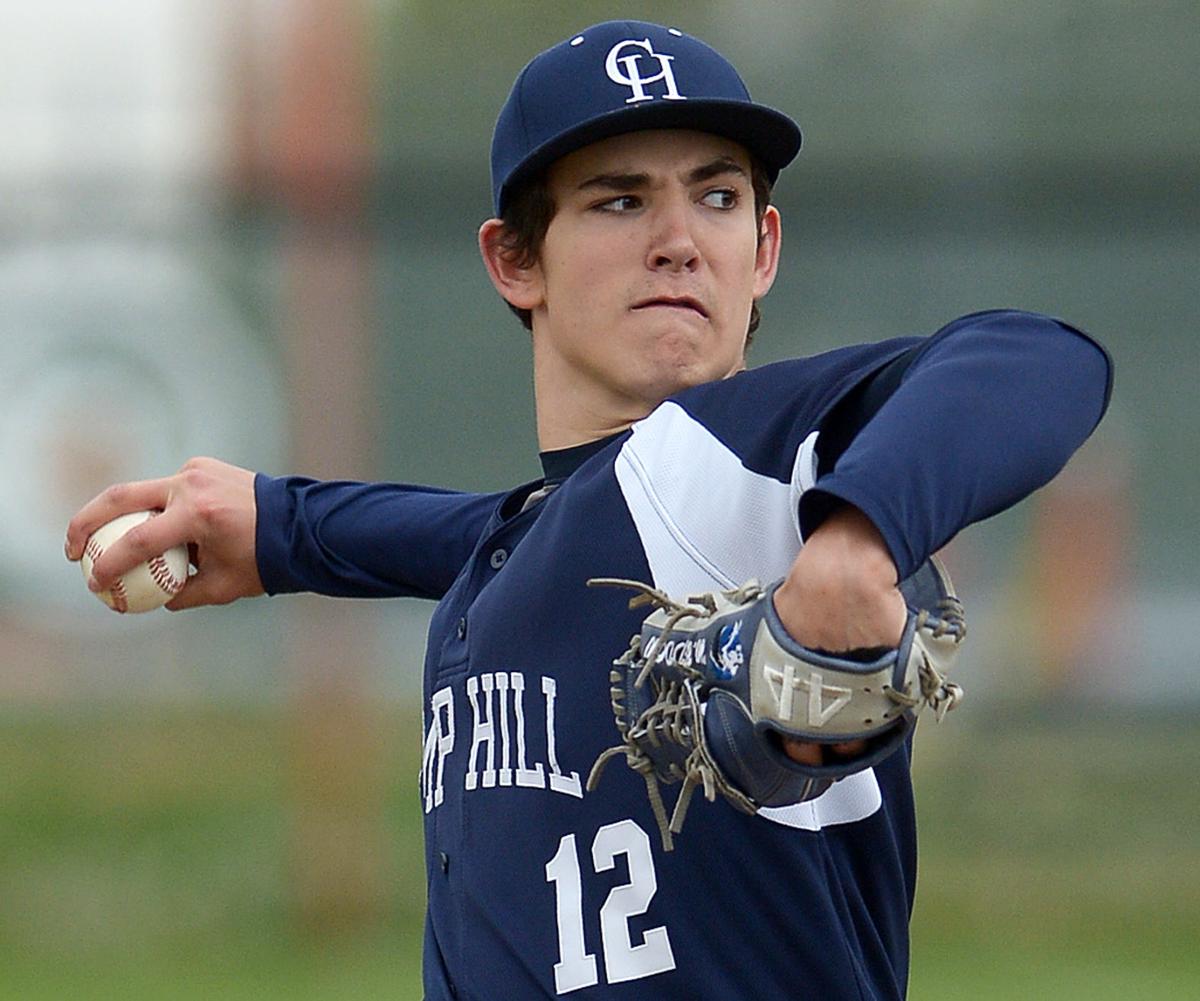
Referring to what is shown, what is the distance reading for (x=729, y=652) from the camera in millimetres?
1697

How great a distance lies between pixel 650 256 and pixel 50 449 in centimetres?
856

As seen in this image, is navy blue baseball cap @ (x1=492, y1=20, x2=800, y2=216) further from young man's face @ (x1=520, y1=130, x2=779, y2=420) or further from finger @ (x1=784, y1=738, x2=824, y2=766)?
finger @ (x1=784, y1=738, x2=824, y2=766)

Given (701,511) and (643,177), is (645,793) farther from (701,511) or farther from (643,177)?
(643,177)

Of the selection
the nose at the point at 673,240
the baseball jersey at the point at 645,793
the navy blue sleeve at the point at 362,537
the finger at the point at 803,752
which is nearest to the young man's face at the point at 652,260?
the nose at the point at 673,240

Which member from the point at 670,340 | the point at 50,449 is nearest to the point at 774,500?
the point at 670,340

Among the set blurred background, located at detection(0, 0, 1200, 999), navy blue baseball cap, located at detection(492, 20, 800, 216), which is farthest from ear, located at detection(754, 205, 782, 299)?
blurred background, located at detection(0, 0, 1200, 999)

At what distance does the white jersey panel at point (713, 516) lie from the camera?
1984 millimetres

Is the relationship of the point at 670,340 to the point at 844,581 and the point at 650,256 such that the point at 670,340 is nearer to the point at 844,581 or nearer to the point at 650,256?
the point at 650,256

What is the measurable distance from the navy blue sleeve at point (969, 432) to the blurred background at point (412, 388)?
18.1 feet

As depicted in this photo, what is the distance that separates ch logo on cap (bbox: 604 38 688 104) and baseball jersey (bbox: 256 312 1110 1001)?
34 cm

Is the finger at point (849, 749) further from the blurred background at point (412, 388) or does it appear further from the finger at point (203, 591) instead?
the blurred background at point (412, 388)

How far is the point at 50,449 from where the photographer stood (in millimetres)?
10359

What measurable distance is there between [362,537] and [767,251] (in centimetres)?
80

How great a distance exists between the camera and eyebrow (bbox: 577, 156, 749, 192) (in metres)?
2.29
